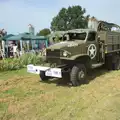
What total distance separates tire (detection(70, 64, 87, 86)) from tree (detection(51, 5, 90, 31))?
1132 inches

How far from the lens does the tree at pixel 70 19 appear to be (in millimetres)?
35094

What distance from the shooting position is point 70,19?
3591cm

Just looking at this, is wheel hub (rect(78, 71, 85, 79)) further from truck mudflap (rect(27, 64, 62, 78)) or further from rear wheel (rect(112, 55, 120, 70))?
rear wheel (rect(112, 55, 120, 70))

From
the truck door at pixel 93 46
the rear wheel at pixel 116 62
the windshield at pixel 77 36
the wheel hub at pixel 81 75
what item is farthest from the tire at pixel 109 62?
the wheel hub at pixel 81 75

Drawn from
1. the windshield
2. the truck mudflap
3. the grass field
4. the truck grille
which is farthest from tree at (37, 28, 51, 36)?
the grass field

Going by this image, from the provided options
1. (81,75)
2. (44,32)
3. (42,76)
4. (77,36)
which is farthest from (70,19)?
(81,75)

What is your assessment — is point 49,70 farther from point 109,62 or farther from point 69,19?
point 69,19

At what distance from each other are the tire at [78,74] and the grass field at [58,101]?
0.26m

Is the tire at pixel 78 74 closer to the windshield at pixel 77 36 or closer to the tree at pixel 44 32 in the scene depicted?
the windshield at pixel 77 36

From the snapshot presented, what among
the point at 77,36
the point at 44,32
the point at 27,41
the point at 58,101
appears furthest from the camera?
the point at 44,32

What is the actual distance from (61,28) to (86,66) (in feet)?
93.6

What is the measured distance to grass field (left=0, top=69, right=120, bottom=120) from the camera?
4.07 m

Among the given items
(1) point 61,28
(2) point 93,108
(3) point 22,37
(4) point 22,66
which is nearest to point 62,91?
(2) point 93,108

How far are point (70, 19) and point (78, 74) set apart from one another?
30.5 m
